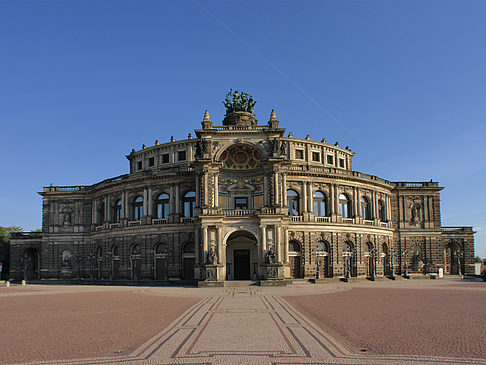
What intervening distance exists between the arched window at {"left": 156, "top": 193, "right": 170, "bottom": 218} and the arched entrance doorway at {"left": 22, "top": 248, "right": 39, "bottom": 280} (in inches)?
1056

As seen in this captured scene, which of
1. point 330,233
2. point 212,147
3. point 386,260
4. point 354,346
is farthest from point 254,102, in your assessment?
point 354,346

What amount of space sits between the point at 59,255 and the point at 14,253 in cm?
990

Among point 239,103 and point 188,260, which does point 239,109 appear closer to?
point 239,103

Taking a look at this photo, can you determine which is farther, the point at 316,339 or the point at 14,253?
the point at 14,253

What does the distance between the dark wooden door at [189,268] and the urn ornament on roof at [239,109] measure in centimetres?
1976

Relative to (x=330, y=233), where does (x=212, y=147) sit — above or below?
above

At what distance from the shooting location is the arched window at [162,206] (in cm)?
5959

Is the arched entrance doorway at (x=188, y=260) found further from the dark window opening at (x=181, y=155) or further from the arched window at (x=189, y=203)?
the dark window opening at (x=181, y=155)

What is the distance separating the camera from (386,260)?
64.3 m

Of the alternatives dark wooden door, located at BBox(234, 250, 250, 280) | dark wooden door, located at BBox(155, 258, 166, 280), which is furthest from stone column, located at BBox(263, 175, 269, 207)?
dark wooden door, located at BBox(155, 258, 166, 280)

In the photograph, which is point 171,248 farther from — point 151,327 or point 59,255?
point 151,327

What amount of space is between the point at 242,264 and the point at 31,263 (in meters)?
41.5

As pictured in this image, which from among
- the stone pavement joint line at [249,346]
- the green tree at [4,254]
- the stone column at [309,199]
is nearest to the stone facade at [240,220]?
the stone column at [309,199]

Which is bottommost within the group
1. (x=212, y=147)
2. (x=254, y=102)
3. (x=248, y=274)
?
(x=248, y=274)
